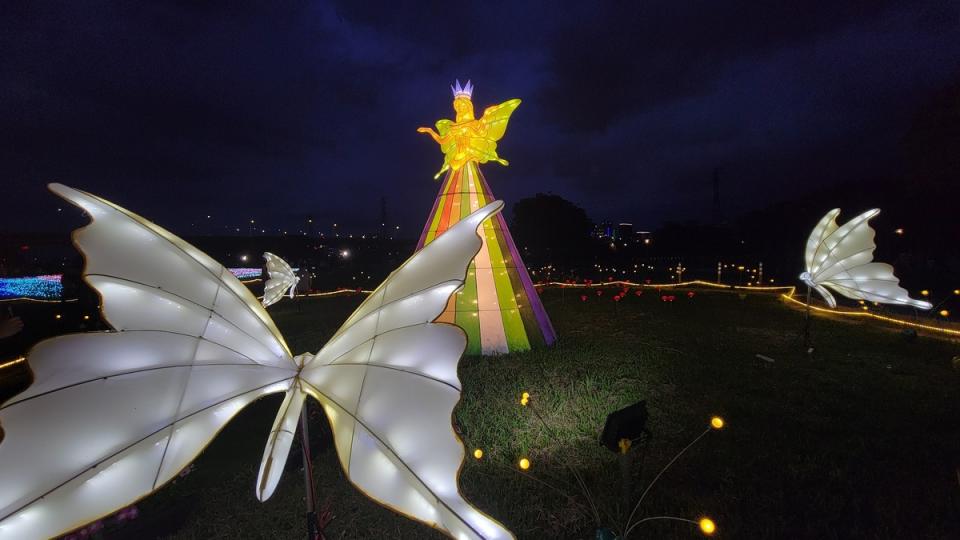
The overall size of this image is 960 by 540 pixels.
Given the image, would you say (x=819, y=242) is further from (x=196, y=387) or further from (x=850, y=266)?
(x=196, y=387)

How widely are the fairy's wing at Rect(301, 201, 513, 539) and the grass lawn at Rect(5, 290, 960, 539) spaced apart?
1921 millimetres

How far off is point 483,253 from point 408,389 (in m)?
5.78

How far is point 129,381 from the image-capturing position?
1539 millimetres

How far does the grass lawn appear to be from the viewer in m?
3.20

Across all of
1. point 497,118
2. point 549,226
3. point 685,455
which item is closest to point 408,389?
point 685,455

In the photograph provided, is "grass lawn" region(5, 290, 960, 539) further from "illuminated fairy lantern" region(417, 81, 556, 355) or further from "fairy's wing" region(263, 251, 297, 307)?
"fairy's wing" region(263, 251, 297, 307)

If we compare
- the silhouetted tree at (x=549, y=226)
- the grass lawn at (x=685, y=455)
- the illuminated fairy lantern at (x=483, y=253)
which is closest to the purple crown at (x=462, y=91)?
the illuminated fairy lantern at (x=483, y=253)

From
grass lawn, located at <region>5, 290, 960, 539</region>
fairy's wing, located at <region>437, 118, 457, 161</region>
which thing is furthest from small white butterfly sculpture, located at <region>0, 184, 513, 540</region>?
fairy's wing, located at <region>437, 118, 457, 161</region>

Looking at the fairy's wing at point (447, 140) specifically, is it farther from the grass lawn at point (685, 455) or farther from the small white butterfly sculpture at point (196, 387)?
the small white butterfly sculpture at point (196, 387)

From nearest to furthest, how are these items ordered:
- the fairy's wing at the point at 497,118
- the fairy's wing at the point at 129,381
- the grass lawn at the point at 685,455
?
1. the fairy's wing at the point at 129,381
2. the grass lawn at the point at 685,455
3. the fairy's wing at the point at 497,118

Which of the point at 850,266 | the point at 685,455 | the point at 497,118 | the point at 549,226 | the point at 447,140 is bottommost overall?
the point at 685,455

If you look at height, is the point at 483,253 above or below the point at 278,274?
above

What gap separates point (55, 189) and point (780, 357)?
955cm

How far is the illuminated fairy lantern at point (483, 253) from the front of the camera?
7199mm
